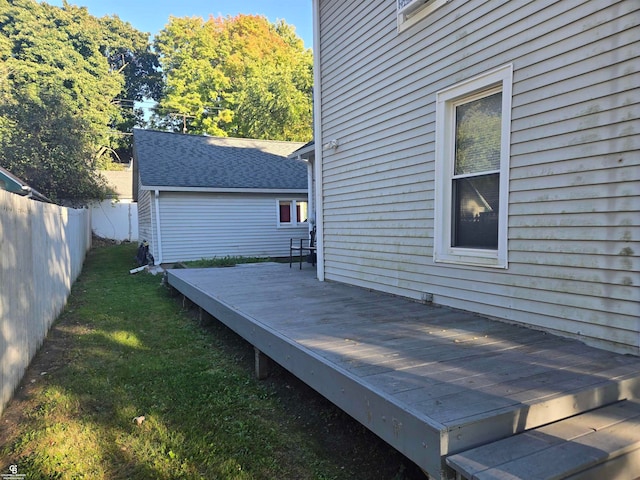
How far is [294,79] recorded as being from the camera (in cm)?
2783

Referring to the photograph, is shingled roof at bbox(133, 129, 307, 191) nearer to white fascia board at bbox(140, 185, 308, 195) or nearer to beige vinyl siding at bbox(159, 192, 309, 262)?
white fascia board at bbox(140, 185, 308, 195)

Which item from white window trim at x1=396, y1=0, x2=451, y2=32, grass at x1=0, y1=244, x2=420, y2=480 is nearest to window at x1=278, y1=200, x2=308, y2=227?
grass at x1=0, y1=244, x2=420, y2=480

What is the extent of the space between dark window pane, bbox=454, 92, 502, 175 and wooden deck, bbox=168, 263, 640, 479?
138 centimetres

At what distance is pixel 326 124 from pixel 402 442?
4.87m

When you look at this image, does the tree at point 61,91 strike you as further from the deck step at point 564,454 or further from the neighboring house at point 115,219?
the deck step at point 564,454

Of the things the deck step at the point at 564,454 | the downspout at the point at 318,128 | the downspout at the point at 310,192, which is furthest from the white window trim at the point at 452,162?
the downspout at the point at 310,192

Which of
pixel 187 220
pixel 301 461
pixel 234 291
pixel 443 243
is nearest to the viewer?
pixel 301 461

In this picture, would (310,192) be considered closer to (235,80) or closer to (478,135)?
(478,135)

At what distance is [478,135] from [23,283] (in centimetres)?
433

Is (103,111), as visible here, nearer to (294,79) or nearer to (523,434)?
(294,79)

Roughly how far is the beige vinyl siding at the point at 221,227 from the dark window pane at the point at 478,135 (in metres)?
9.85

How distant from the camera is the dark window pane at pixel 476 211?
3465mm

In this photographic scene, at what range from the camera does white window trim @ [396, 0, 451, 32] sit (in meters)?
3.86

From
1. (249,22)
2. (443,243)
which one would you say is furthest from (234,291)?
(249,22)
